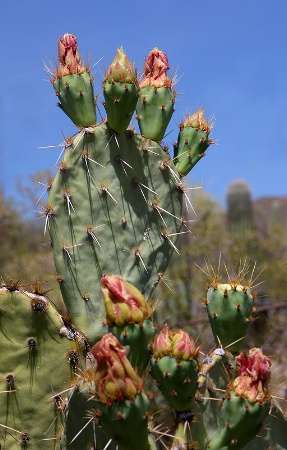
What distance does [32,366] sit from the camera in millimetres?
2570

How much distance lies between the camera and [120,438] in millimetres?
1867

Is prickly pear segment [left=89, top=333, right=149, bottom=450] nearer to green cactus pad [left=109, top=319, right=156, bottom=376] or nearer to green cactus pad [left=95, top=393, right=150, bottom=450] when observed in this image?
green cactus pad [left=95, top=393, right=150, bottom=450]

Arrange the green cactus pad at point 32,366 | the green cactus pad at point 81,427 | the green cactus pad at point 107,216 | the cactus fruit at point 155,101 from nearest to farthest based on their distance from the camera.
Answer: the green cactus pad at point 81,427, the green cactus pad at point 32,366, the green cactus pad at point 107,216, the cactus fruit at point 155,101

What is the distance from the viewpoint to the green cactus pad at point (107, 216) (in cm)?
270

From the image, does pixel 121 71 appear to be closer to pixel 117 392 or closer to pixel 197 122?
pixel 197 122

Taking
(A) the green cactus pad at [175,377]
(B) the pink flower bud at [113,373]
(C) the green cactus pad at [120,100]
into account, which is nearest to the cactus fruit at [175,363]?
(A) the green cactus pad at [175,377]

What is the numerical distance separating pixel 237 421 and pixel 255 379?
149 millimetres

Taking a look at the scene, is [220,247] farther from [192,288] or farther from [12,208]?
[12,208]

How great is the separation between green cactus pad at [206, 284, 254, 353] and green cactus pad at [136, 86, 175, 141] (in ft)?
2.35

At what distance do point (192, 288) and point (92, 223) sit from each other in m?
6.27

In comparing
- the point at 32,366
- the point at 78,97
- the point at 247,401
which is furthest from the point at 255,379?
the point at 78,97

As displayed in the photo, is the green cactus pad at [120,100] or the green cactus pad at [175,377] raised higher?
the green cactus pad at [120,100]

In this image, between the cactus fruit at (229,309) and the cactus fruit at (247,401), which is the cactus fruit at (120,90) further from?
the cactus fruit at (247,401)

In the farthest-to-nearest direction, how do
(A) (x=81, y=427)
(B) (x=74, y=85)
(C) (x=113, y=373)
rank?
1. (B) (x=74, y=85)
2. (A) (x=81, y=427)
3. (C) (x=113, y=373)
